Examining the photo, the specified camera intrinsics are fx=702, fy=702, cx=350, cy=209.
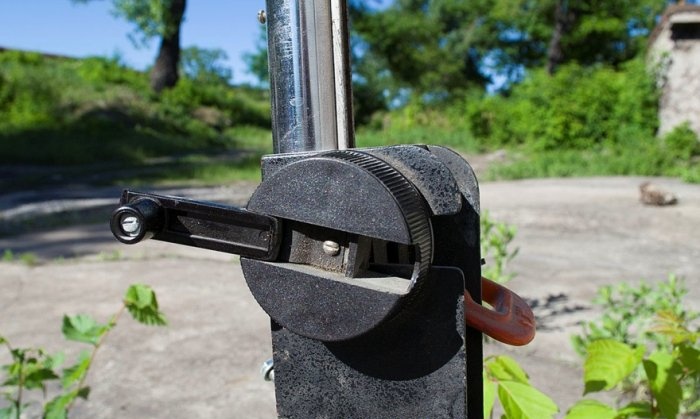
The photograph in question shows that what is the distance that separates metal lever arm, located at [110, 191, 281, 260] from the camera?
687 mm

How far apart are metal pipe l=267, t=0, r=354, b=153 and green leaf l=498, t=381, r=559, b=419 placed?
422 mm

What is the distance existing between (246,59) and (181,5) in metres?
21.0

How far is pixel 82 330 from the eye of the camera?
144cm

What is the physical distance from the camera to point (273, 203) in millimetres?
679

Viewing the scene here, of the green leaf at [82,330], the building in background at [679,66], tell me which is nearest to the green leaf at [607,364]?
the green leaf at [82,330]

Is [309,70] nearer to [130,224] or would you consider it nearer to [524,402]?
[130,224]

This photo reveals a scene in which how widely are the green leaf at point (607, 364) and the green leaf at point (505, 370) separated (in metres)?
0.15

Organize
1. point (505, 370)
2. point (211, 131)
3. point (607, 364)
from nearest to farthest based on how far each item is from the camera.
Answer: point (505, 370) < point (607, 364) < point (211, 131)

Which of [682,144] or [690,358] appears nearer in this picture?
[690,358]

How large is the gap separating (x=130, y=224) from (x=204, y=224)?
0.07 m

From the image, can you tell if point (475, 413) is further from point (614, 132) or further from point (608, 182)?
point (614, 132)

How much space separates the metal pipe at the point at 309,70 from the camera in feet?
2.46

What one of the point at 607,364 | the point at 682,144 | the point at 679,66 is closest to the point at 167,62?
the point at 679,66

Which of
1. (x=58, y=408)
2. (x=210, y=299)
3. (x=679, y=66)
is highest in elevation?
(x=679, y=66)
